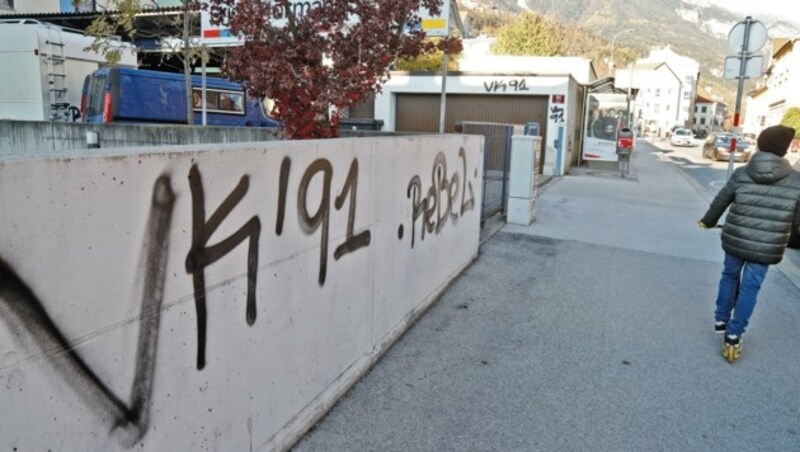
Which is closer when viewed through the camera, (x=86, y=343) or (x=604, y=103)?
(x=86, y=343)

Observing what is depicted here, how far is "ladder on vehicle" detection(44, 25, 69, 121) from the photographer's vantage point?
1284 centimetres

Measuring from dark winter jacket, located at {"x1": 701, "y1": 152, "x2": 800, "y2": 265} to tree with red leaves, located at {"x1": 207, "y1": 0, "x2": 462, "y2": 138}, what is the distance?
3162 mm

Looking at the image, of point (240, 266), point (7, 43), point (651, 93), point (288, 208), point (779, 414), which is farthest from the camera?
point (651, 93)

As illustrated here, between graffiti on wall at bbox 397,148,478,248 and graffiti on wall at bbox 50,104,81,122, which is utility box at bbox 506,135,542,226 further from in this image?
graffiti on wall at bbox 50,104,81,122

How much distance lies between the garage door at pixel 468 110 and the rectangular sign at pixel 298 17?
920cm

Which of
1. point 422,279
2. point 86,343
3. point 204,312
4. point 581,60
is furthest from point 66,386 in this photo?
point 581,60

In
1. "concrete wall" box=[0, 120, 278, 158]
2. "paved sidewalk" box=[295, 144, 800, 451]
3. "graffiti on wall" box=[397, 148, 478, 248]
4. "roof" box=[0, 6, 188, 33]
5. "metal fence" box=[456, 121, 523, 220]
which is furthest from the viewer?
"roof" box=[0, 6, 188, 33]

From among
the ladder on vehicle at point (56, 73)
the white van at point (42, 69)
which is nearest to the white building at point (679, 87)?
the white van at point (42, 69)

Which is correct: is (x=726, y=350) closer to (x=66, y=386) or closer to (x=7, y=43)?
(x=66, y=386)

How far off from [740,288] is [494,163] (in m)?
4.81

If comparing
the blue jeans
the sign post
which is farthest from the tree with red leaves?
the sign post

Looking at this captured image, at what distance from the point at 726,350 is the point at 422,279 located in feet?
7.94

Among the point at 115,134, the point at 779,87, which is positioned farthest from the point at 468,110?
the point at 779,87

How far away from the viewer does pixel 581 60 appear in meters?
23.7
